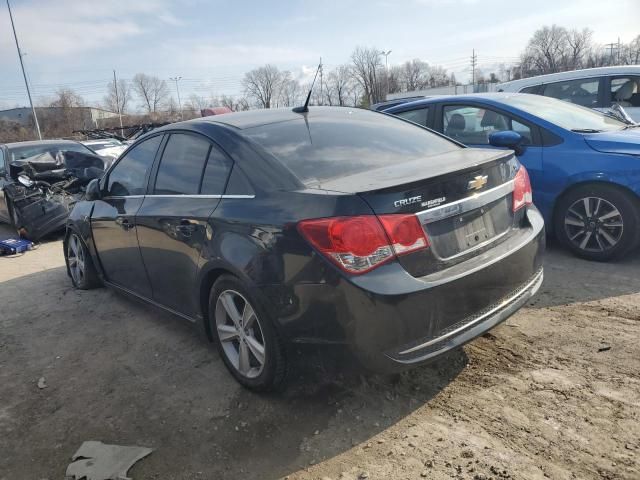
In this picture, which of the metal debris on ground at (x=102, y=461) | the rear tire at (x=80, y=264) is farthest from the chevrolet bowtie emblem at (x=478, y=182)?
the rear tire at (x=80, y=264)

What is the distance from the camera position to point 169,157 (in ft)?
11.7

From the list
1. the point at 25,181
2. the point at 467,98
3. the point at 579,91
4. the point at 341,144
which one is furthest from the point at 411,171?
the point at 25,181

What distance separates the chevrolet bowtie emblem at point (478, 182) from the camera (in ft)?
8.61

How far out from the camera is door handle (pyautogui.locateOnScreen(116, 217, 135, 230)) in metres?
3.82

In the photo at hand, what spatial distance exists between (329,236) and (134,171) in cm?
233

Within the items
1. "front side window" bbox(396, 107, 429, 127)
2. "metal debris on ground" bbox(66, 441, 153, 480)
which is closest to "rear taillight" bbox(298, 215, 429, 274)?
"metal debris on ground" bbox(66, 441, 153, 480)

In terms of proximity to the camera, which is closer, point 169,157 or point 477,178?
point 477,178

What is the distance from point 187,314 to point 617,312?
3021 mm

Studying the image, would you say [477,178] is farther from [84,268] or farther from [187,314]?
[84,268]

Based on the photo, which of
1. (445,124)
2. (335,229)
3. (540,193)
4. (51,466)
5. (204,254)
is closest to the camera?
(335,229)

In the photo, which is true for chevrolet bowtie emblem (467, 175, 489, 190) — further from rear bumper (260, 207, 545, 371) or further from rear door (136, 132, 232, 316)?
rear door (136, 132, 232, 316)

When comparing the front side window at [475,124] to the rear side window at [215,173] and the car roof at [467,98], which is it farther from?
the rear side window at [215,173]

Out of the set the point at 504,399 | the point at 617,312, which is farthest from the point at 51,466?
the point at 617,312

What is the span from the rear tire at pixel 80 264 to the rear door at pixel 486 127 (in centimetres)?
409
